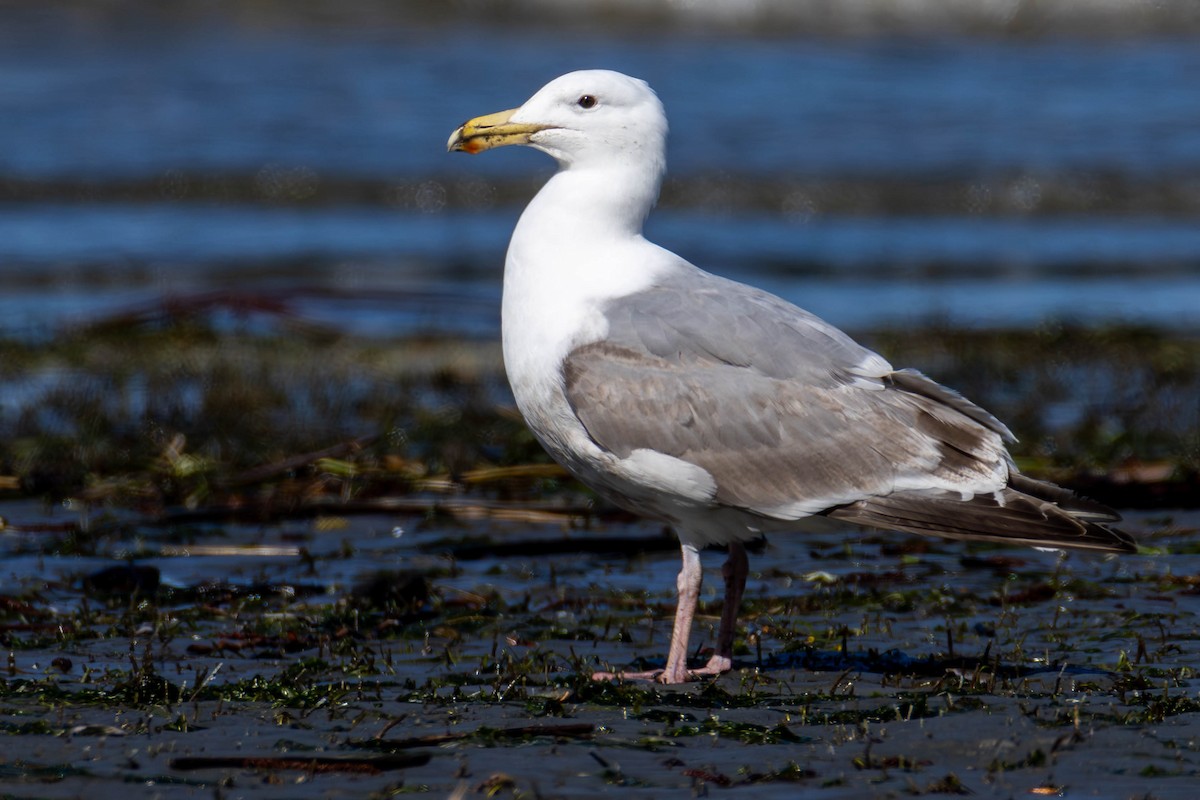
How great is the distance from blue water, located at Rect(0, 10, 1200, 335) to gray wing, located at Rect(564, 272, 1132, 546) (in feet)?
17.0

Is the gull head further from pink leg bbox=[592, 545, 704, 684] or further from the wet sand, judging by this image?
the wet sand

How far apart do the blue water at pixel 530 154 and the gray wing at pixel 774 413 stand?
5.17m

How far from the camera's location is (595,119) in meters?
5.12

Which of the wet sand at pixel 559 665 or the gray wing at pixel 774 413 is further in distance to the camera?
the gray wing at pixel 774 413

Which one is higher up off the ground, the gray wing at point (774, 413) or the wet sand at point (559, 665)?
the gray wing at point (774, 413)

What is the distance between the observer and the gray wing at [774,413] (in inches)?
182

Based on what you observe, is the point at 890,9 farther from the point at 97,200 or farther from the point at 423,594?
A: the point at 423,594

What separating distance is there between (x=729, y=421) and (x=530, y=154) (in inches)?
536

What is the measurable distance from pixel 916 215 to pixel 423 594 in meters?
11.1

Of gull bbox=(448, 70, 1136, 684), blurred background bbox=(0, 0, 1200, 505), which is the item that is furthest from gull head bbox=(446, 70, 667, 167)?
blurred background bbox=(0, 0, 1200, 505)

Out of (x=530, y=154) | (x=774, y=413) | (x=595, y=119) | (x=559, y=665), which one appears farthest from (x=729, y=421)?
(x=530, y=154)

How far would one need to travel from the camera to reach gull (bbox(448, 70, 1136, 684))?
15.0ft

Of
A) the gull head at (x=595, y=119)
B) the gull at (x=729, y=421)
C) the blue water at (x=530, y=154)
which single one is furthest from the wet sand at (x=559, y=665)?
the blue water at (x=530, y=154)

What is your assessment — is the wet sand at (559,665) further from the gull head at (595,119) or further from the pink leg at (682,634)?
the gull head at (595,119)
